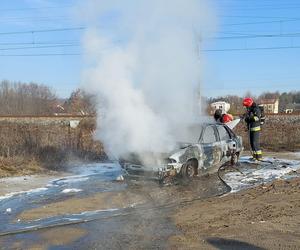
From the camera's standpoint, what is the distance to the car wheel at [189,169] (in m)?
11.5

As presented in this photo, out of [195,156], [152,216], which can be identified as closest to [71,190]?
[195,156]

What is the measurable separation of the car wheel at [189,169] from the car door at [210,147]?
38cm

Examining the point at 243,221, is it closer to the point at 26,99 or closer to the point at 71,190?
the point at 71,190

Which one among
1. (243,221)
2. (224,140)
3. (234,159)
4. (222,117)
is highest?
(222,117)

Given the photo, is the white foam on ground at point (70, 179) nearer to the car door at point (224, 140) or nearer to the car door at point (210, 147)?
the car door at point (210, 147)

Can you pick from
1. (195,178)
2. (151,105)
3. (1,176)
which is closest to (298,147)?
(195,178)

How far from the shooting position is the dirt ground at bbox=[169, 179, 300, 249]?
6465 mm

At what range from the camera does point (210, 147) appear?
1252 centimetres

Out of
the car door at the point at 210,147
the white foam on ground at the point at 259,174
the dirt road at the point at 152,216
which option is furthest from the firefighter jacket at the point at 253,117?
the dirt road at the point at 152,216

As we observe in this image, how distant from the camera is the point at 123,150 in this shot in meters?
11.1

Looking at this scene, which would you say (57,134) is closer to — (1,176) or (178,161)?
(1,176)

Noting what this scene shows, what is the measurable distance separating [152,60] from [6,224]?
16.9ft

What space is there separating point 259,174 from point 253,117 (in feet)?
9.53

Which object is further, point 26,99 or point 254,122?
point 26,99
